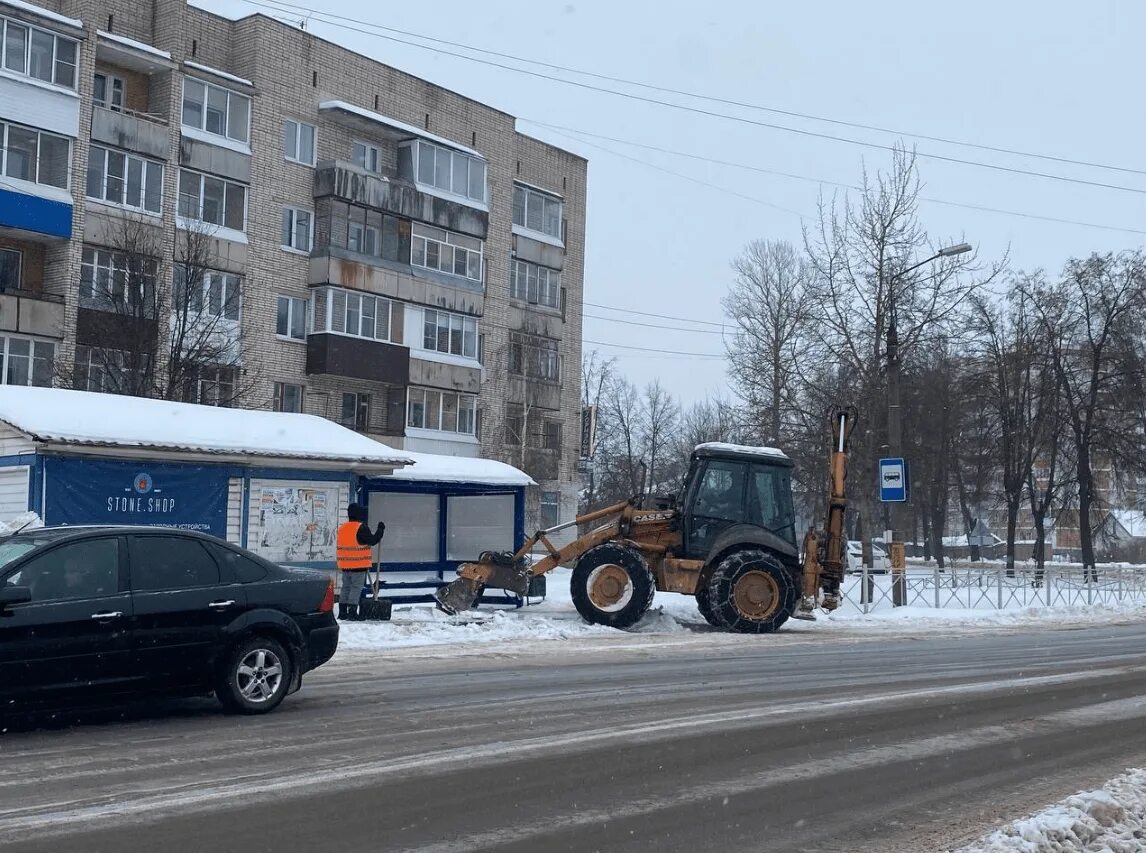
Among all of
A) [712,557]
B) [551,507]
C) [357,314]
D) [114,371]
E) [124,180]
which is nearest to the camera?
[712,557]

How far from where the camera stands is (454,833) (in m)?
6.71

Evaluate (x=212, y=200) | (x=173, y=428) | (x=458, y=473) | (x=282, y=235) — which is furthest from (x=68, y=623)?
(x=282, y=235)

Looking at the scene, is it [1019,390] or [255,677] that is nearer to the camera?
[255,677]

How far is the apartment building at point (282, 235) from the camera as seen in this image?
121ft

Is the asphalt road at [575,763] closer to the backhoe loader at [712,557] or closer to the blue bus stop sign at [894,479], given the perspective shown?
the backhoe loader at [712,557]

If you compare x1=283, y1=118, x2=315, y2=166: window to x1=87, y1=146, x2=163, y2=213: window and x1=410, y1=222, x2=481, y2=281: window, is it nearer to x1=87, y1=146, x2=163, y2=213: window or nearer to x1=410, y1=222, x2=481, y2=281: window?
x1=410, y1=222, x2=481, y2=281: window

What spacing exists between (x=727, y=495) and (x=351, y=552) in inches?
249

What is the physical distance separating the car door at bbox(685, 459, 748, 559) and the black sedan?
34.9 feet

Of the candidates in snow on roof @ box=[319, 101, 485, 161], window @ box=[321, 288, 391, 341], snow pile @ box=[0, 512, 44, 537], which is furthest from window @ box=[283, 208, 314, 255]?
snow pile @ box=[0, 512, 44, 537]

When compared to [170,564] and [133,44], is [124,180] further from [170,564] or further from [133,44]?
[170,564]

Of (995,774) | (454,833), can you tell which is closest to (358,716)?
(454,833)

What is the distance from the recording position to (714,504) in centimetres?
2134

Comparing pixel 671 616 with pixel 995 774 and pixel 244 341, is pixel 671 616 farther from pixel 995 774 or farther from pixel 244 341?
pixel 244 341

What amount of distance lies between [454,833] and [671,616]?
51.5 feet
